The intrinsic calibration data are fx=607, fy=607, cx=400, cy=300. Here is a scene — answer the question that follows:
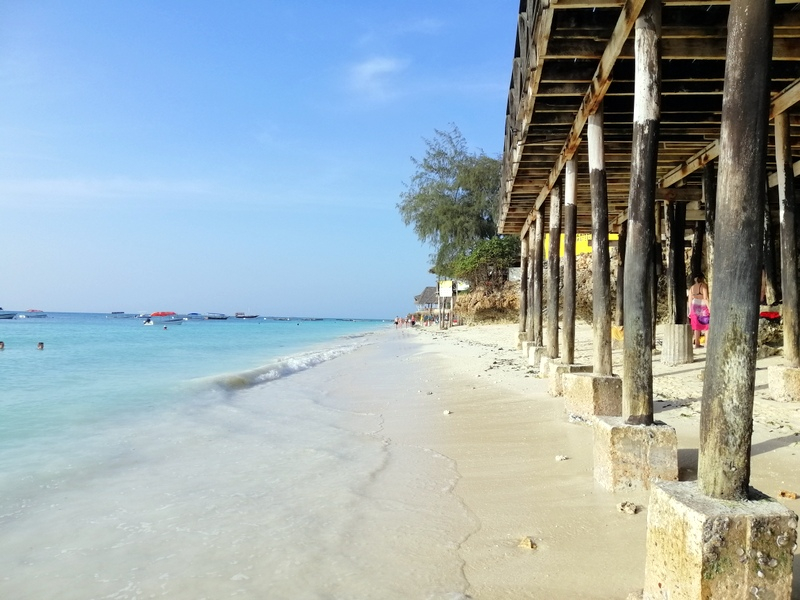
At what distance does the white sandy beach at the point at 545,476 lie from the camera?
120 inches

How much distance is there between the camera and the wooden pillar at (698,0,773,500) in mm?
2422

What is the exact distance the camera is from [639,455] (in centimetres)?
394

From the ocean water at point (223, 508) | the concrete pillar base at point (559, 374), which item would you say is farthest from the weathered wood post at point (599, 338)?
the ocean water at point (223, 508)

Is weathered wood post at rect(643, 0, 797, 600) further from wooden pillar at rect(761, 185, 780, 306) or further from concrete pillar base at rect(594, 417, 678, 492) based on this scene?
wooden pillar at rect(761, 185, 780, 306)

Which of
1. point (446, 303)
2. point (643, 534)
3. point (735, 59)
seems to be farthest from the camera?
point (446, 303)

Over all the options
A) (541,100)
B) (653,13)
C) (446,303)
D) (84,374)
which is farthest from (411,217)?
(653,13)

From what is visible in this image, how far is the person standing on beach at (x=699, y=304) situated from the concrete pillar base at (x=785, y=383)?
14.7 ft

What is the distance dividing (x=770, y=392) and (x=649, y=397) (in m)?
3.40

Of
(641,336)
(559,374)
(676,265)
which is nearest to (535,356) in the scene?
→ (676,265)

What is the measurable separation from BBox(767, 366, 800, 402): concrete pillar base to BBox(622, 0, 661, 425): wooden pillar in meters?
3.12

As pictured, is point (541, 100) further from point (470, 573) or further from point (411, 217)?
point (411, 217)

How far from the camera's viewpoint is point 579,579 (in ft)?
9.73

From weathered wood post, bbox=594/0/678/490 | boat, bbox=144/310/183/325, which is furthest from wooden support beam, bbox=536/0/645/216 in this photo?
boat, bbox=144/310/183/325

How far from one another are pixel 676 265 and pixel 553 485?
7.40 m
